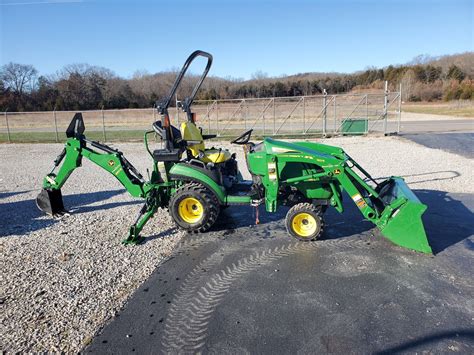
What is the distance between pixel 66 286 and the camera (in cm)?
437

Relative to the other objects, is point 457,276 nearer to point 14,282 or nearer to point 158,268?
point 158,268

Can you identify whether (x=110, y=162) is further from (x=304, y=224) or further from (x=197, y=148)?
(x=304, y=224)

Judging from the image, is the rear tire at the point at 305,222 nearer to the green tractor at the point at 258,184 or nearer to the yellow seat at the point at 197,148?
the green tractor at the point at 258,184

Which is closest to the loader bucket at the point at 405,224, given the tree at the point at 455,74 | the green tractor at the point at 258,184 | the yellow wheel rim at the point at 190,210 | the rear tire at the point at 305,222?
the green tractor at the point at 258,184

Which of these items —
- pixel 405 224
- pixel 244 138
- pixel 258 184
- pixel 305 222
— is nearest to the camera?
pixel 405 224

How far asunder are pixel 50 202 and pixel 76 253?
6.57 ft

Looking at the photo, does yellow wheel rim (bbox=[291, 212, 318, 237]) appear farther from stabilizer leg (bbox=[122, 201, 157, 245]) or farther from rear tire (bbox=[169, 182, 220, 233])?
stabilizer leg (bbox=[122, 201, 157, 245])

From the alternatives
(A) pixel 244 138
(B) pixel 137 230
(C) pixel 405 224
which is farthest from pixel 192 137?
(C) pixel 405 224

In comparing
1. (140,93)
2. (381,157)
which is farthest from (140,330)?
(140,93)

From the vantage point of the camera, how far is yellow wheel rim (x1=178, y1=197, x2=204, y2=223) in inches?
227

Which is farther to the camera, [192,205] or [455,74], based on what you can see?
[455,74]

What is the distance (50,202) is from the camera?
6875mm

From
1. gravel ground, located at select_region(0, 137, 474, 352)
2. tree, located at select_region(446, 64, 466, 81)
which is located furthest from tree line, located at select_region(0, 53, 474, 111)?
gravel ground, located at select_region(0, 137, 474, 352)

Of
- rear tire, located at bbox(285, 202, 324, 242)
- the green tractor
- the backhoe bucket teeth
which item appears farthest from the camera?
the backhoe bucket teeth
